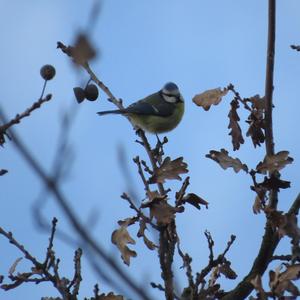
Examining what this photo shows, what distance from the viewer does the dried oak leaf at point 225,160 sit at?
3051mm

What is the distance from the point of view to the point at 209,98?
11.8 ft

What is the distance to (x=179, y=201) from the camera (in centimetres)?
309

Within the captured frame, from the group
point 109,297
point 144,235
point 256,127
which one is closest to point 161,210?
point 144,235

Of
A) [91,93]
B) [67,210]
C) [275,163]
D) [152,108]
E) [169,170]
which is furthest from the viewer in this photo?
[152,108]

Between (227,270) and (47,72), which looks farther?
(227,270)

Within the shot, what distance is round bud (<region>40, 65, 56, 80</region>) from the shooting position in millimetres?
2203

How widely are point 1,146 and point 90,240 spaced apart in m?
1.30

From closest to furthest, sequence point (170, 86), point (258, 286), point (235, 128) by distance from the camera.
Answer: point (258, 286) → point (235, 128) → point (170, 86)

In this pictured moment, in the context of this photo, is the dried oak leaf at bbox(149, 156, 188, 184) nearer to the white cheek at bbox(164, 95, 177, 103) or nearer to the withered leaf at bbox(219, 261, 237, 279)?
the withered leaf at bbox(219, 261, 237, 279)

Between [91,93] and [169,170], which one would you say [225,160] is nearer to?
[169,170]

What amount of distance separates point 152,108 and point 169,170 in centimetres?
419

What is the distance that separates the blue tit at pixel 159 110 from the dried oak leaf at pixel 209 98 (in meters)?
2.86

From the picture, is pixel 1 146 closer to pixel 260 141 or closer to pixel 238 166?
pixel 238 166

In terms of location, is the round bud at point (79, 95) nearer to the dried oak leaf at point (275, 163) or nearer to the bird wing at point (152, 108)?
the dried oak leaf at point (275, 163)
